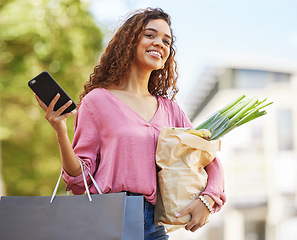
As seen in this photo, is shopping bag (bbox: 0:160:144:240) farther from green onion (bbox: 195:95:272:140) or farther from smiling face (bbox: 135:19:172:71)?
smiling face (bbox: 135:19:172:71)

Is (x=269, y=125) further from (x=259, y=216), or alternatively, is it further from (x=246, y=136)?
(x=259, y=216)

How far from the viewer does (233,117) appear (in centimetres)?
239

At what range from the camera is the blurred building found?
25.9 metres

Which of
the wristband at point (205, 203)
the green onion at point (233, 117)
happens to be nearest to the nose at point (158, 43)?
the green onion at point (233, 117)

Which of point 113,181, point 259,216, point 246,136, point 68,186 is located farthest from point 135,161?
point 259,216

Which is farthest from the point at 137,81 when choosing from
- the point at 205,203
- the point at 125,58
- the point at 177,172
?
the point at 205,203

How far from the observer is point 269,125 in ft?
86.5

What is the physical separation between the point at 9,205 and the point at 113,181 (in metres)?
0.46

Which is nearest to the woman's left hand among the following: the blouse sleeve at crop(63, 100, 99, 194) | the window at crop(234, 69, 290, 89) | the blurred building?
the blouse sleeve at crop(63, 100, 99, 194)

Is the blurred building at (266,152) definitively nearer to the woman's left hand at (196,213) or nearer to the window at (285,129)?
A: the window at (285,129)

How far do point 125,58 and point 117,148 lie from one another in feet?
1.70

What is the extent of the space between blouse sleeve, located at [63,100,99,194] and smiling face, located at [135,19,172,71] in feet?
1.22

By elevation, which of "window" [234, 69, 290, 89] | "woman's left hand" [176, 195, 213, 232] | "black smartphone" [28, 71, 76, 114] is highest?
"window" [234, 69, 290, 89]

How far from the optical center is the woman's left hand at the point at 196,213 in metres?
2.22
